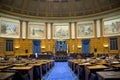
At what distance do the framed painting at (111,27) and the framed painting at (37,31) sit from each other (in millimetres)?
11329

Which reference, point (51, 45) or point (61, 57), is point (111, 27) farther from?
point (51, 45)

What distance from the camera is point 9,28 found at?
28.4 m

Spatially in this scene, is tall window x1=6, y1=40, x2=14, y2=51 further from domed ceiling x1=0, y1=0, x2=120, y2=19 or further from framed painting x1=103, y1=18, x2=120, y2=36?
framed painting x1=103, y1=18, x2=120, y2=36

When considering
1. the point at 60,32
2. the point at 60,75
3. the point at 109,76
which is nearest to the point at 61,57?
the point at 60,32

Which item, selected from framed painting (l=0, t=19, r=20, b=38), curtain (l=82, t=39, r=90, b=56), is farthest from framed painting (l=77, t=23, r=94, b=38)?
framed painting (l=0, t=19, r=20, b=38)

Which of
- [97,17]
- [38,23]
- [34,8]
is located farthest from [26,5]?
[97,17]

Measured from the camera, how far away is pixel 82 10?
31.7 m

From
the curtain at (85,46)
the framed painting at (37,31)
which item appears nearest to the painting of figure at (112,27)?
the curtain at (85,46)

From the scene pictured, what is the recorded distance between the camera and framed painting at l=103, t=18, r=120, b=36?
27.7 metres

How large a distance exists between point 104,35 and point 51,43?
9847mm

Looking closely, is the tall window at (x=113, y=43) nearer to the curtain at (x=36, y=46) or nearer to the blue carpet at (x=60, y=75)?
the curtain at (x=36, y=46)

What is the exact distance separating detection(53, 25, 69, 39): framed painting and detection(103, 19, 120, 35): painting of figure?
24.0ft

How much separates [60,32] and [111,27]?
31.5ft

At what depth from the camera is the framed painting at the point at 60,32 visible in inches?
1296
